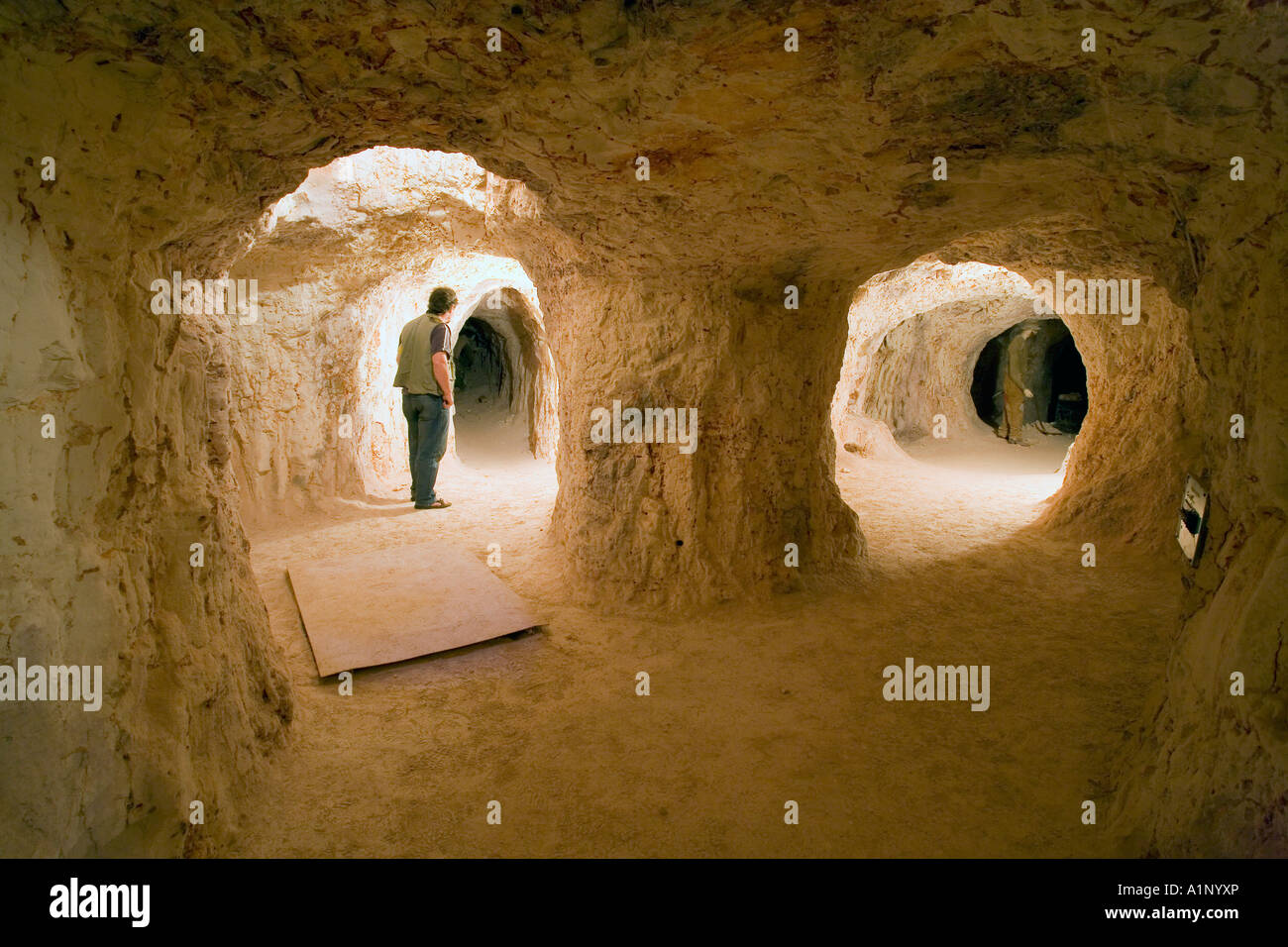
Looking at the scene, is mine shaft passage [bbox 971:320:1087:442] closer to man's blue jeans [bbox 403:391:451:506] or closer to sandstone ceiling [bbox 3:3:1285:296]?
man's blue jeans [bbox 403:391:451:506]

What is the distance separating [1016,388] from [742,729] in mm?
12346

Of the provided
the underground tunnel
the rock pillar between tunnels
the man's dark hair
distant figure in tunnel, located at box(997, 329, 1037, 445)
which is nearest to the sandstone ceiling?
the underground tunnel

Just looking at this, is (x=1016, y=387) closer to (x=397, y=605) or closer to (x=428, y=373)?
(x=428, y=373)

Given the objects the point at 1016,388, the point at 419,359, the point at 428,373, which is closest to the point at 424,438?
the point at 428,373

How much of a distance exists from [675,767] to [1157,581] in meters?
3.89

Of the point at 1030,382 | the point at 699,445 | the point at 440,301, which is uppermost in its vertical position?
the point at 440,301

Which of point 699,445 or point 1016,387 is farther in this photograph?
point 1016,387

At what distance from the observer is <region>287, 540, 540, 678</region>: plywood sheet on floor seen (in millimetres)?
3564

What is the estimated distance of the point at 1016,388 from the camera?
42.1ft

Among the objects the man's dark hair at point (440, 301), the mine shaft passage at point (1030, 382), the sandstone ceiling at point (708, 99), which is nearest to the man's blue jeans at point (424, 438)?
the man's dark hair at point (440, 301)

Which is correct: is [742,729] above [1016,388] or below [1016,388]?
below

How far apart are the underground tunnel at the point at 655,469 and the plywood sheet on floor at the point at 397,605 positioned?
0.05 meters

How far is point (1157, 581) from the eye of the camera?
452 centimetres
